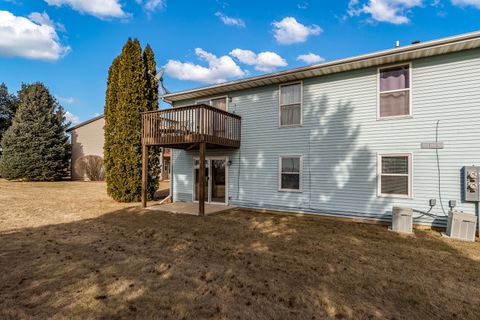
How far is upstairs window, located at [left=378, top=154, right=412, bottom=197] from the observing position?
7543mm

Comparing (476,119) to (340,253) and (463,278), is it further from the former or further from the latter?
(340,253)

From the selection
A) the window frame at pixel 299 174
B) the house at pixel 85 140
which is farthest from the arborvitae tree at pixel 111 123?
the house at pixel 85 140

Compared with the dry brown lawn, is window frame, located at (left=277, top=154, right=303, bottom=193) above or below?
above

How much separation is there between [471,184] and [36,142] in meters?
27.0

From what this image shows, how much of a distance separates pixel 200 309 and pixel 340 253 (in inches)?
127

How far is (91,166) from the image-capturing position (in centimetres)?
2356

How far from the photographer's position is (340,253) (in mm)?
5156

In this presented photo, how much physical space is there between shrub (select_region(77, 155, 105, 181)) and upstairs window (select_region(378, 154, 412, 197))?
23048 mm

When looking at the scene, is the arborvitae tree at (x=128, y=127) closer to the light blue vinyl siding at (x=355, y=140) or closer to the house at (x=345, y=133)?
the house at (x=345, y=133)

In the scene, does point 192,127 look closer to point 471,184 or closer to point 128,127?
point 128,127

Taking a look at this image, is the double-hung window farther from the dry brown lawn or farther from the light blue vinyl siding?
the dry brown lawn

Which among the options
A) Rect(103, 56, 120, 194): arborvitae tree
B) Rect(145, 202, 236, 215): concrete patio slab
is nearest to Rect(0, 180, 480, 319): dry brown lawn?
Rect(145, 202, 236, 215): concrete patio slab

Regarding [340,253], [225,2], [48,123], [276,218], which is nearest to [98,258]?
[340,253]

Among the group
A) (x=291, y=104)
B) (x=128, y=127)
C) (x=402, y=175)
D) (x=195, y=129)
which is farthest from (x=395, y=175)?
(x=128, y=127)
